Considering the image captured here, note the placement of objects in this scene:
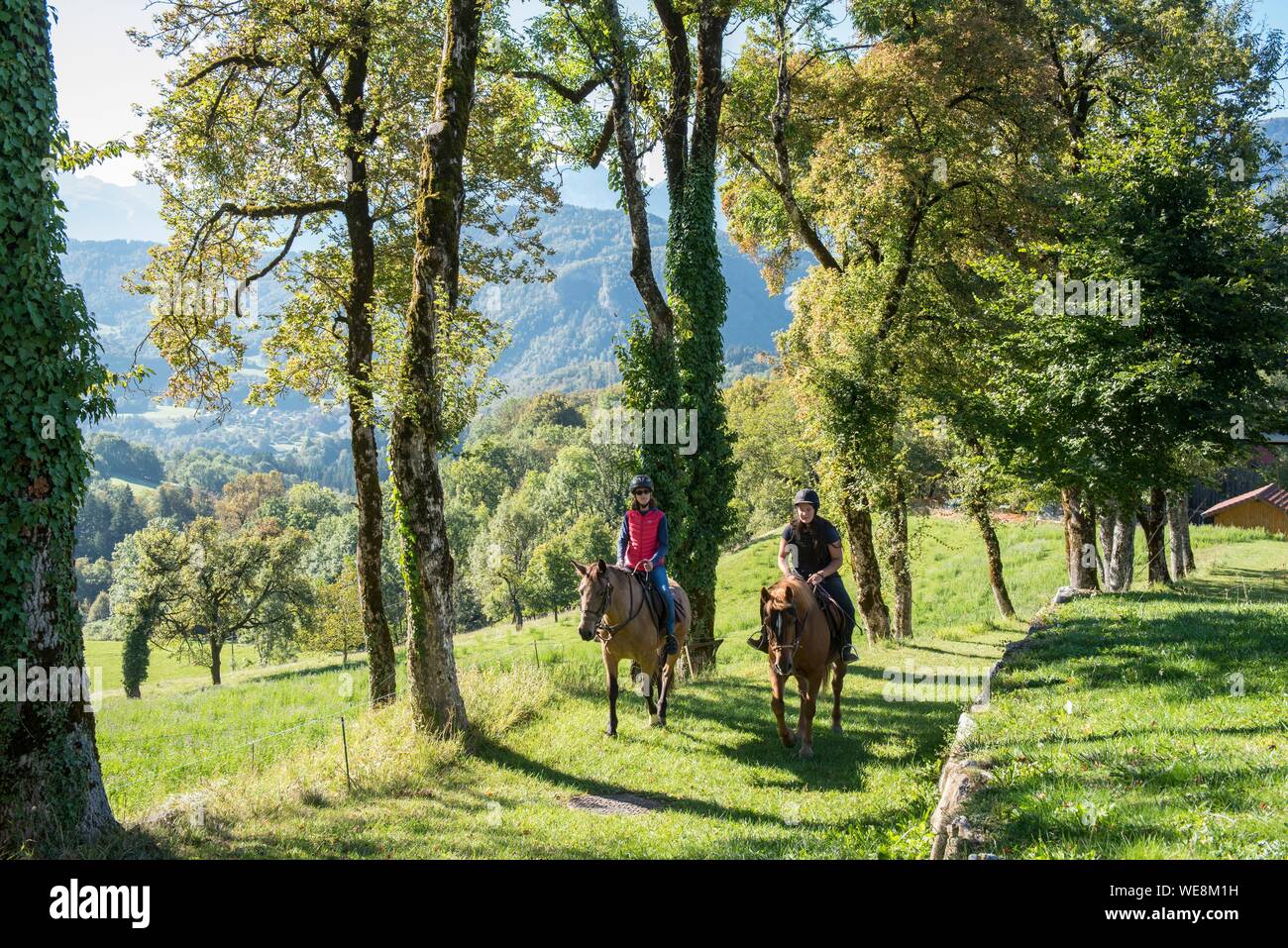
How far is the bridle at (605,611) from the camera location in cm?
1152

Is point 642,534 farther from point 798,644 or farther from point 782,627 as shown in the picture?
point 798,644

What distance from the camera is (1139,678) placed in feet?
32.1

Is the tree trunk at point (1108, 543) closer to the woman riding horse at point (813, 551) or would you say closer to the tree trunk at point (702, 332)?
the tree trunk at point (702, 332)

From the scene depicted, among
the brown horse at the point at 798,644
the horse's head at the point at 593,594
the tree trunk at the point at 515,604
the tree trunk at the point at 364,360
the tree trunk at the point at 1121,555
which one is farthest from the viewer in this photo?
the tree trunk at the point at 515,604

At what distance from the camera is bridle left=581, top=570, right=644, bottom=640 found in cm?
1152

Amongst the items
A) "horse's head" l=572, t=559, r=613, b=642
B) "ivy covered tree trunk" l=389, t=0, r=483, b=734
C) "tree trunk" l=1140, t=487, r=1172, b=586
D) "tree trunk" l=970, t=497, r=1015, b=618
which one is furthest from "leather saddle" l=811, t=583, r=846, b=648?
"tree trunk" l=1140, t=487, r=1172, b=586

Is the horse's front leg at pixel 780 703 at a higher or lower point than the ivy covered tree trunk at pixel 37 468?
lower

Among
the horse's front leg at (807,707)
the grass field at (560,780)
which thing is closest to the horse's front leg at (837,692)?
the grass field at (560,780)

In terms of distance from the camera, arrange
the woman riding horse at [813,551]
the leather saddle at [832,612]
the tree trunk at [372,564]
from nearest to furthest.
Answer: the leather saddle at [832,612] → the woman riding horse at [813,551] → the tree trunk at [372,564]

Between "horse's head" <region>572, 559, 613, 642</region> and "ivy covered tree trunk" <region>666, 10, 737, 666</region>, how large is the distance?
6.37 meters

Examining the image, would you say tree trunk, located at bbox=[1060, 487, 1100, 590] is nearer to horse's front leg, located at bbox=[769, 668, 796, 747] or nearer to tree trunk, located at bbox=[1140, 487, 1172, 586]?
tree trunk, located at bbox=[1140, 487, 1172, 586]

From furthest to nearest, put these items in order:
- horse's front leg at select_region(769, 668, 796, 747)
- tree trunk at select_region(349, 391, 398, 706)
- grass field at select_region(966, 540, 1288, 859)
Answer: tree trunk at select_region(349, 391, 398, 706)
horse's front leg at select_region(769, 668, 796, 747)
grass field at select_region(966, 540, 1288, 859)
